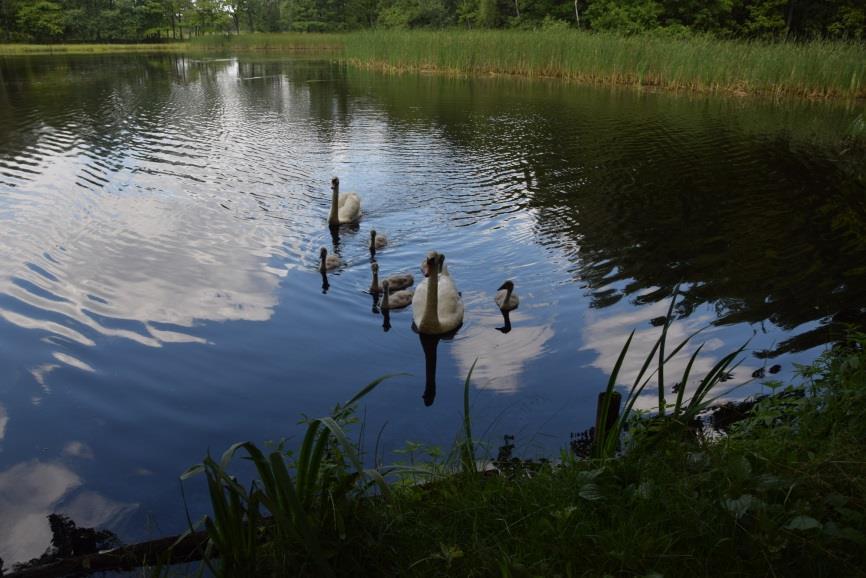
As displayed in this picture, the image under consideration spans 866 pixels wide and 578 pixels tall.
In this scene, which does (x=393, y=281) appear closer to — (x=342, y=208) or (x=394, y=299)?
(x=394, y=299)

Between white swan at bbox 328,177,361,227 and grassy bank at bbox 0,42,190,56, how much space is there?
49.9 metres

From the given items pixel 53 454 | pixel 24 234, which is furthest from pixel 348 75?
pixel 53 454

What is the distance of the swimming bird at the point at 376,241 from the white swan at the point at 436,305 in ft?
6.87

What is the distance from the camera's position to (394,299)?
25.3ft

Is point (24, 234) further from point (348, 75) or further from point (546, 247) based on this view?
point (348, 75)

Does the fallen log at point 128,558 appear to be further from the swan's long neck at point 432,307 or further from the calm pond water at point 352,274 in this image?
the swan's long neck at point 432,307

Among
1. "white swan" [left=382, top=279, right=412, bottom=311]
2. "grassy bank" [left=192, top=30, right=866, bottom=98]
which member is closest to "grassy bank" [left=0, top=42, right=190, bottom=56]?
"grassy bank" [left=192, top=30, right=866, bottom=98]

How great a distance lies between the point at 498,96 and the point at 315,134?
9.48 meters

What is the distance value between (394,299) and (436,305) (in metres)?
0.93

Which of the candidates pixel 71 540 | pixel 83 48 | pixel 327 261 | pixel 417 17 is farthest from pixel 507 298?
pixel 83 48

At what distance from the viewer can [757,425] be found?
14.8 ft

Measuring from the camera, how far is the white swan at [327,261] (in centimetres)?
865

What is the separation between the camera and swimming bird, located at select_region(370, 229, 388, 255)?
9.42 metres

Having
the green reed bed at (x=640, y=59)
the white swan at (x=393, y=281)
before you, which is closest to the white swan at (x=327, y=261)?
the white swan at (x=393, y=281)
